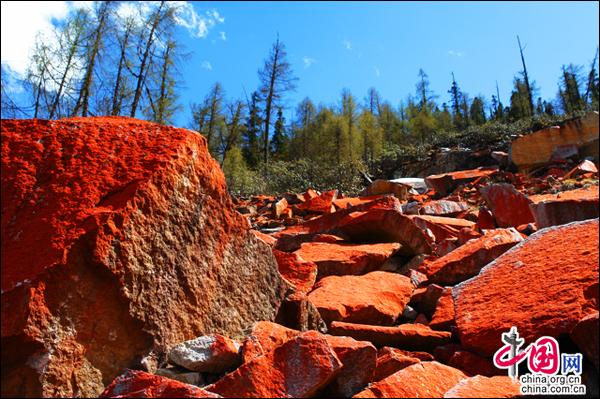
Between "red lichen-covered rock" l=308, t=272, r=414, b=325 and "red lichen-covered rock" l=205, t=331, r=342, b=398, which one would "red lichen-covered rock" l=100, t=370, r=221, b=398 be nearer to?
"red lichen-covered rock" l=205, t=331, r=342, b=398

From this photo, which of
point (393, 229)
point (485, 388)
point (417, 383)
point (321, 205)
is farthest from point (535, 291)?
point (321, 205)

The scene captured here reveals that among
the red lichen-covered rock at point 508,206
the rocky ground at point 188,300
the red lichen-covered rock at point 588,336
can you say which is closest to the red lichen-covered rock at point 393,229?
the rocky ground at point 188,300

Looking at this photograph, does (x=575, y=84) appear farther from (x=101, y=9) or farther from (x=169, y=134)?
(x=169, y=134)

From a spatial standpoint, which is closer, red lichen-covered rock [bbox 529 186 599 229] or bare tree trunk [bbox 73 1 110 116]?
red lichen-covered rock [bbox 529 186 599 229]

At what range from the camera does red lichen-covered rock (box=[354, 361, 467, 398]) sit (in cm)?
183

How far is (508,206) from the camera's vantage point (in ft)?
23.1

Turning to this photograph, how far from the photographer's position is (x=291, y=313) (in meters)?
2.84

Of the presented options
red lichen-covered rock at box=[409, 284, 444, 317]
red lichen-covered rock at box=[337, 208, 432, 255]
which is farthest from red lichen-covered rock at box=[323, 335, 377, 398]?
red lichen-covered rock at box=[337, 208, 432, 255]

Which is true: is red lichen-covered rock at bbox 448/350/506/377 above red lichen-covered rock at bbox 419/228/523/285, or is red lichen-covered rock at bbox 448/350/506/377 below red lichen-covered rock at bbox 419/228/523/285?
below

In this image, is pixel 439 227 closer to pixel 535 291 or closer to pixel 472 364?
pixel 535 291

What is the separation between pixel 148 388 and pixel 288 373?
50 centimetres

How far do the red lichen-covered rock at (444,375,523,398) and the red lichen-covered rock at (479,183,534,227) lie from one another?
5243 millimetres

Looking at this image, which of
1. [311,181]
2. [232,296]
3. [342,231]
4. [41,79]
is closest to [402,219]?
[342,231]

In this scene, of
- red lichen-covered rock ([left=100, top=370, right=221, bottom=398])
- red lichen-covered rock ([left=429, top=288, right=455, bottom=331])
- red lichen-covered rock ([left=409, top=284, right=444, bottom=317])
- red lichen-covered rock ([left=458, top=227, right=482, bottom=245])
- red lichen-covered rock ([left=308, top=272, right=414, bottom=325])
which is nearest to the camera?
red lichen-covered rock ([left=100, top=370, right=221, bottom=398])
